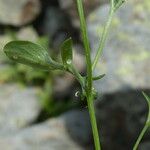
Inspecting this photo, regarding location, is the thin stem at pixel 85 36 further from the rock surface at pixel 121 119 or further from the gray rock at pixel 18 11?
the gray rock at pixel 18 11

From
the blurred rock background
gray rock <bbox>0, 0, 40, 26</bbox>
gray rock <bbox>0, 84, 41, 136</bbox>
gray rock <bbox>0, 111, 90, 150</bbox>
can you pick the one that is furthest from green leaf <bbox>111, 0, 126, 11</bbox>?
gray rock <bbox>0, 0, 40, 26</bbox>

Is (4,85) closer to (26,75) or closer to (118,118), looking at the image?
(26,75)

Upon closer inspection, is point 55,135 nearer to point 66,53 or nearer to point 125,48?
point 125,48

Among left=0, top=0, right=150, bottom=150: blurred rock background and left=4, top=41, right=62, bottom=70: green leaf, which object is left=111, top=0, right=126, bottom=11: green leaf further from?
left=0, top=0, right=150, bottom=150: blurred rock background

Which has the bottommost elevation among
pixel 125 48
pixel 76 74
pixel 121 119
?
pixel 121 119

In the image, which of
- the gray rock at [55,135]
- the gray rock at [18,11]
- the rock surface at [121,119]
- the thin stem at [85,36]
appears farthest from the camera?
the gray rock at [18,11]

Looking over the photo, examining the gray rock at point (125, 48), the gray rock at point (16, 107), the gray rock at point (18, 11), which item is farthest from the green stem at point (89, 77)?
the gray rock at point (18, 11)

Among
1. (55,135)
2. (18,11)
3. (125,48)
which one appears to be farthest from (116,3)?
(18,11)

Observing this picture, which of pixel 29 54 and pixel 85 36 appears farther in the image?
pixel 29 54
